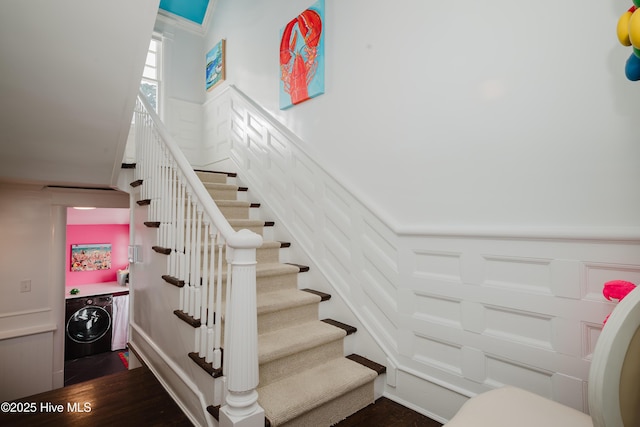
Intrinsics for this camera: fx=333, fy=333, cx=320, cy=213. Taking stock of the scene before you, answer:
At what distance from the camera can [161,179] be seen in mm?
2383

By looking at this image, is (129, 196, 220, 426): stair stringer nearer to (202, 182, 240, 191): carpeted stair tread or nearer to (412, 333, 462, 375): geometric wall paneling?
(202, 182, 240, 191): carpeted stair tread

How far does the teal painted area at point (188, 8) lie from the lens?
4.46 meters


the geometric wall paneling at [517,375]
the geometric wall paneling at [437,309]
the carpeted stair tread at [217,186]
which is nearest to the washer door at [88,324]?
the carpeted stair tread at [217,186]

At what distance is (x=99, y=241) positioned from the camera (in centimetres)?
636

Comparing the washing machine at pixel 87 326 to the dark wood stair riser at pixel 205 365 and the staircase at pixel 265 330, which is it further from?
the dark wood stair riser at pixel 205 365

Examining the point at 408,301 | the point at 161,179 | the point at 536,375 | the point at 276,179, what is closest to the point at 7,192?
the point at 161,179

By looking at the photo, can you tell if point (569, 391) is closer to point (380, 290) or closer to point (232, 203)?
point (380, 290)

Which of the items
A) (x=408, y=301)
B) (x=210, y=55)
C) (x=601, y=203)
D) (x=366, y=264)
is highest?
(x=210, y=55)

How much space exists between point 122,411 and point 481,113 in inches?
102

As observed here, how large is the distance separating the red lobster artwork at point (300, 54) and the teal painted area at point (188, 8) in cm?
234

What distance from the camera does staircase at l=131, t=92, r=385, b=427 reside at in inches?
60.6

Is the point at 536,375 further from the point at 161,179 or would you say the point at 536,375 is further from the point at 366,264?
the point at 161,179

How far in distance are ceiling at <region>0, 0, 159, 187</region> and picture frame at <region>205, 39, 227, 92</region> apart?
2.05 meters

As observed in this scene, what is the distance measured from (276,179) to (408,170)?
1362 millimetres
